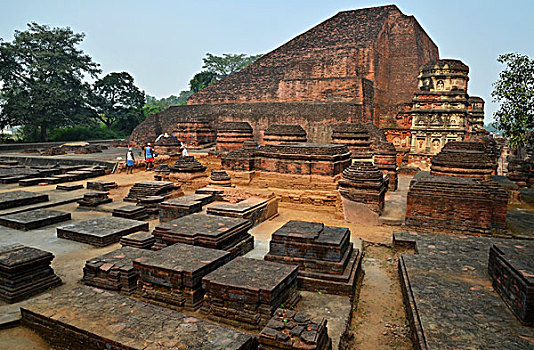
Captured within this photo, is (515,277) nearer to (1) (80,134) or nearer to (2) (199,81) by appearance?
(1) (80,134)

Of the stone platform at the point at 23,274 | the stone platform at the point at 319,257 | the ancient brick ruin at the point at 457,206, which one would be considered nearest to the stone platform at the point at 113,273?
the stone platform at the point at 23,274

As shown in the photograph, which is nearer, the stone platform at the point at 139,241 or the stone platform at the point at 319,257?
the stone platform at the point at 319,257

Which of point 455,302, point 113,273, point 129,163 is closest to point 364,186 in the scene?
point 455,302

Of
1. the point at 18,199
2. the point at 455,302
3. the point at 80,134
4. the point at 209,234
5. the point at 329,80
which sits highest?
the point at 329,80

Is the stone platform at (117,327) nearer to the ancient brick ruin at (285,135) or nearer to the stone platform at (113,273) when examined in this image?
the stone platform at (113,273)

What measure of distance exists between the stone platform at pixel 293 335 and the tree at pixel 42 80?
2461 centimetres

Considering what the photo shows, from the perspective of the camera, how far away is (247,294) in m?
2.96

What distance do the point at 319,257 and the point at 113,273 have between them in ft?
7.43

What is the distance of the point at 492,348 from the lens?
8.32ft

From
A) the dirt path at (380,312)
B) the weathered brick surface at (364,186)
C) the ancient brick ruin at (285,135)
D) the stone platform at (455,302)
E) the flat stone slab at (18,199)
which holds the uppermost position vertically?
the ancient brick ruin at (285,135)

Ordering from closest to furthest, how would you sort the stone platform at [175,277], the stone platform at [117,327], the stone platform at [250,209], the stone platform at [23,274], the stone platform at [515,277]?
the stone platform at [117,327] < the stone platform at [515,277] < the stone platform at [175,277] < the stone platform at [23,274] < the stone platform at [250,209]

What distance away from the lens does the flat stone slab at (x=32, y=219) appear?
18.6ft

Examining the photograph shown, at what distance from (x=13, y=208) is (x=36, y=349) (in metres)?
5.49

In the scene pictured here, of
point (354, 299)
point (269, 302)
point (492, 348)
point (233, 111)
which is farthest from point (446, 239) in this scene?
point (233, 111)
